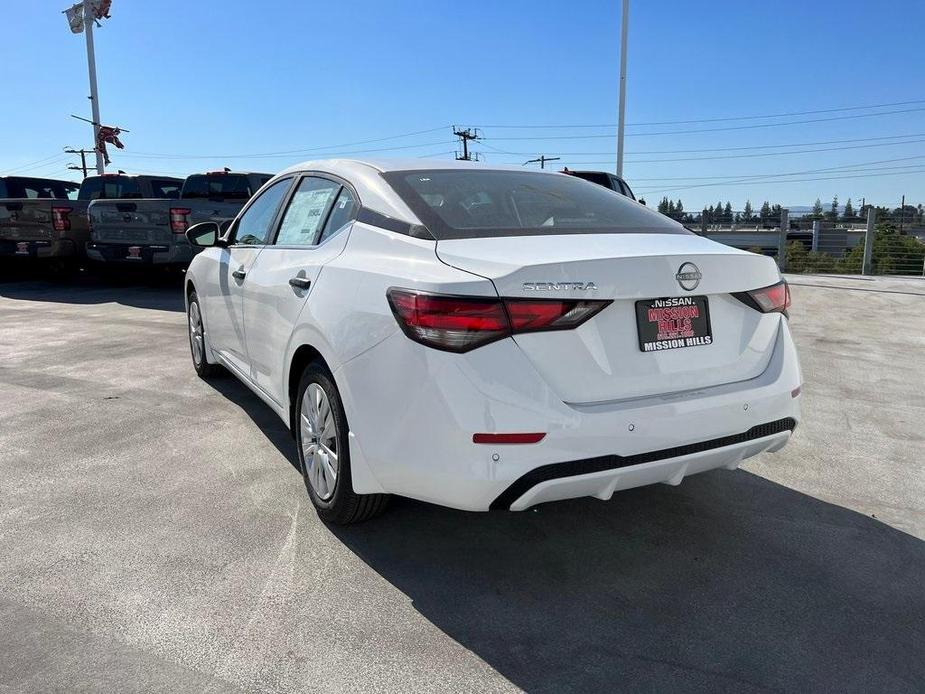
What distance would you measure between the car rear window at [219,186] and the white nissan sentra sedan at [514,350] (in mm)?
9741

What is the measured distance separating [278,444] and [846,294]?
10944mm

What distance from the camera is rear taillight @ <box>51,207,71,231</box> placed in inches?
492

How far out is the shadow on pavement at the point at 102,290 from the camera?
37.1 ft

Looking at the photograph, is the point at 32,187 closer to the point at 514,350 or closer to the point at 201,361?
the point at 201,361

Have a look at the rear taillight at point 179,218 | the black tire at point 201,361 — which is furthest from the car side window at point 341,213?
the rear taillight at point 179,218

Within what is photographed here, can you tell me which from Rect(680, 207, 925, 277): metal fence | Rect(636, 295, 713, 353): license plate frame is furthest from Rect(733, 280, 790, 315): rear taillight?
Rect(680, 207, 925, 277): metal fence

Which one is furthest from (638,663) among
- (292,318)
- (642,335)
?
(292,318)

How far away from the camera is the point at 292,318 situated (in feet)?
10.8

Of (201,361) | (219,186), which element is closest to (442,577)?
(201,361)

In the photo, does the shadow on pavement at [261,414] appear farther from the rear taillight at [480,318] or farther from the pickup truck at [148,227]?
the pickup truck at [148,227]

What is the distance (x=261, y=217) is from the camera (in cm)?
437

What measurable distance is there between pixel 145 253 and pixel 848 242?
1601 cm

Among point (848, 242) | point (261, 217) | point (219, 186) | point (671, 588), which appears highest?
point (219, 186)

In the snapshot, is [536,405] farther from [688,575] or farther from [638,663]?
[688,575]
